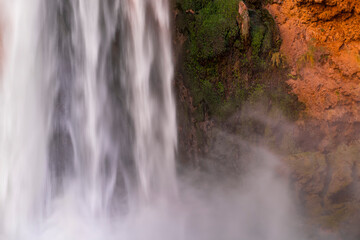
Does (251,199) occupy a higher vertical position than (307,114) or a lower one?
lower

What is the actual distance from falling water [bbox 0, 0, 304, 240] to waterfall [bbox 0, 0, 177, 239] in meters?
0.01

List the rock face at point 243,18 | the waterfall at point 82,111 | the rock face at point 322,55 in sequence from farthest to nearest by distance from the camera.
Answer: the rock face at point 322,55 < the rock face at point 243,18 < the waterfall at point 82,111

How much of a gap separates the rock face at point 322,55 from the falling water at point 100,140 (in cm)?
96

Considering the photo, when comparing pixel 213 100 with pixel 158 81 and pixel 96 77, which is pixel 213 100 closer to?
pixel 158 81

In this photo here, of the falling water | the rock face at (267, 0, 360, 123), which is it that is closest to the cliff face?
the rock face at (267, 0, 360, 123)

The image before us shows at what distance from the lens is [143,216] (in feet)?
14.9

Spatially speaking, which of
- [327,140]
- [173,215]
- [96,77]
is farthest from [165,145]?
[327,140]

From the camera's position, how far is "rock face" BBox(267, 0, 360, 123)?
14.3 ft

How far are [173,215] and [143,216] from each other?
38 cm

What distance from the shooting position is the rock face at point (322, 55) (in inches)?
172

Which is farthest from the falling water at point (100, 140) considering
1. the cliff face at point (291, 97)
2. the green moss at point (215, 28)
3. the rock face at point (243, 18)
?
the rock face at point (243, 18)

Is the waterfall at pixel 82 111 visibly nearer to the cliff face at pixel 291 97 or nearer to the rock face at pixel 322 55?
the cliff face at pixel 291 97

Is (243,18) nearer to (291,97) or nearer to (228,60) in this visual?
(228,60)

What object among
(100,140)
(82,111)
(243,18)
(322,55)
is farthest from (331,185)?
(82,111)
